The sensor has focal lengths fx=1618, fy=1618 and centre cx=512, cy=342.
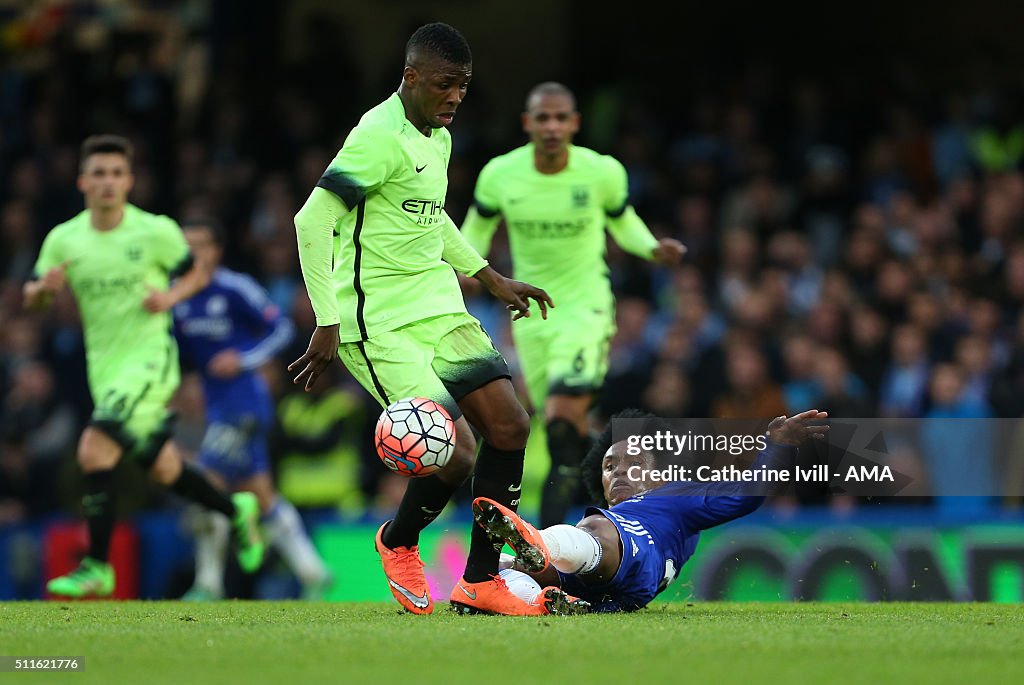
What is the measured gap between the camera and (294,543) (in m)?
12.4

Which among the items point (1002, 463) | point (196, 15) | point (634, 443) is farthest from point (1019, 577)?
point (196, 15)

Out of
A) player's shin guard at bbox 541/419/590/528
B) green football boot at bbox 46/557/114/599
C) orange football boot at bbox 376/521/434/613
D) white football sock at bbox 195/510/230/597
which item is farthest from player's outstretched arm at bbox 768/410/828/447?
white football sock at bbox 195/510/230/597

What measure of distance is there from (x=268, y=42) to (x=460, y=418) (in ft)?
41.3

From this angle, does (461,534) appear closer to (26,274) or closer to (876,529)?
(876,529)

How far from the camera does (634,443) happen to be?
7.60m

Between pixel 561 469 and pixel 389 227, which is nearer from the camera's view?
pixel 389 227

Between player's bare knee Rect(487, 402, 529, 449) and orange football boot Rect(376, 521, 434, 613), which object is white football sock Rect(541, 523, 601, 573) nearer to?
player's bare knee Rect(487, 402, 529, 449)

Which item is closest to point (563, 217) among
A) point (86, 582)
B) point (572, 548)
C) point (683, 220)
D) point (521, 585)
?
point (521, 585)

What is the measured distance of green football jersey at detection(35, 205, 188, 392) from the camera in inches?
394

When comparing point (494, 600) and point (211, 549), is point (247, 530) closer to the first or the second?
point (211, 549)

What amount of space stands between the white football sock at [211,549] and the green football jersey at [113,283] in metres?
2.26

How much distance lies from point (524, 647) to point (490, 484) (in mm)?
1555

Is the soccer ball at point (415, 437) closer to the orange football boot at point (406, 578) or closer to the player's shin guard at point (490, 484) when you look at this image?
the player's shin guard at point (490, 484)

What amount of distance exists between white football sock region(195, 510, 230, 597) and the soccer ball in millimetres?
5640
